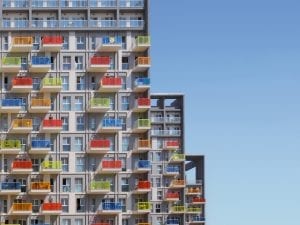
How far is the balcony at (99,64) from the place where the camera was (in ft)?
340

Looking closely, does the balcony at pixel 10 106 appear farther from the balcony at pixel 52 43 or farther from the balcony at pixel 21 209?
the balcony at pixel 21 209

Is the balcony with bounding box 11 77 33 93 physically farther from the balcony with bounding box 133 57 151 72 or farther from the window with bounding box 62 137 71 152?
the balcony with bounding box 133 57 151 72

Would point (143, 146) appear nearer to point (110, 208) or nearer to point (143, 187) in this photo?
point (143, 187)

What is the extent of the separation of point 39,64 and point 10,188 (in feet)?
53.1

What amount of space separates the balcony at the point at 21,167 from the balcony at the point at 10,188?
1.62m

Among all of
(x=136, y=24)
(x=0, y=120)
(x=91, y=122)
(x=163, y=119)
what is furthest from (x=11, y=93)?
(x=163, y=119)

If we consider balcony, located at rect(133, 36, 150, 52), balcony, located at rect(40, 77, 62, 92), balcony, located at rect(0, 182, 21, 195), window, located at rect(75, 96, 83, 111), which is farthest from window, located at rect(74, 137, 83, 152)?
balcony, located at rect(133, 36, 150, 52)

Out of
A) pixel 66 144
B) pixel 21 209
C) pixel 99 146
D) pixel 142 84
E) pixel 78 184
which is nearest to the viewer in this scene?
pixel 21 209

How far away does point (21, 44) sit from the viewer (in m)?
104

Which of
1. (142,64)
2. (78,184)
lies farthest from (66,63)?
(78,184)

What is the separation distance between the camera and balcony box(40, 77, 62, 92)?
4050 inches

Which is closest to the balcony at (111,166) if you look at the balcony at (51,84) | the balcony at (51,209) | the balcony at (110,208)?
the balcony at (110,208)

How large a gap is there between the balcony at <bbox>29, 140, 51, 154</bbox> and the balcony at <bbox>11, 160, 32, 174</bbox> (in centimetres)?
168

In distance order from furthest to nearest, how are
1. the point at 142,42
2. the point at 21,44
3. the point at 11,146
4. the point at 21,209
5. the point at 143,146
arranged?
the point at 142,42 < the point at 21,44 < the point at 143,146 < the point at 11,146 < the point at 21,209
